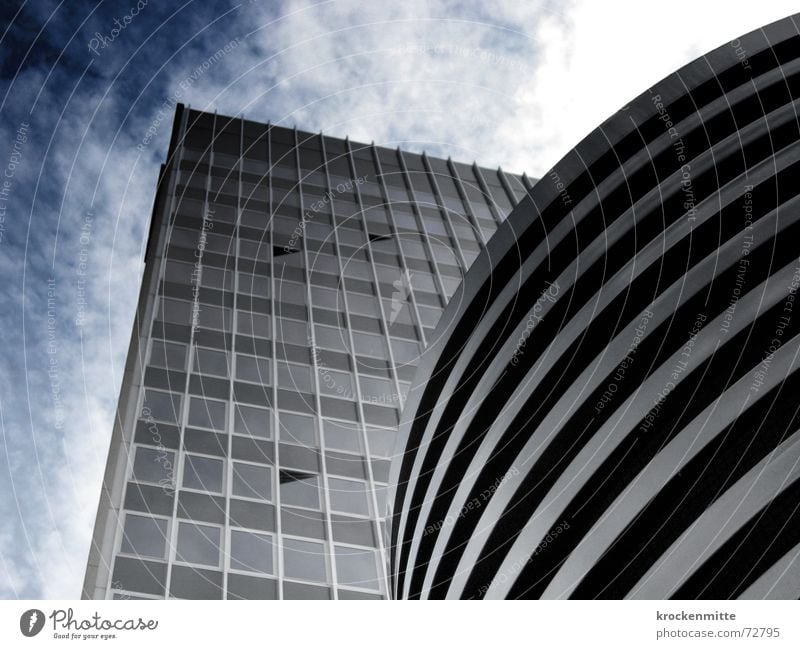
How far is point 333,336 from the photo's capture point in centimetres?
5569

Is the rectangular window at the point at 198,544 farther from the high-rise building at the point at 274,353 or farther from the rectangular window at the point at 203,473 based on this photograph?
the rectangular window at the point at 203,473

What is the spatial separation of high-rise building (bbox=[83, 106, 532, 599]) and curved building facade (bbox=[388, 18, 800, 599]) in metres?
21.2

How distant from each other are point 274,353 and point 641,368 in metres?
40.0

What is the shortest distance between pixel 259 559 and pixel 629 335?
28.7 metres

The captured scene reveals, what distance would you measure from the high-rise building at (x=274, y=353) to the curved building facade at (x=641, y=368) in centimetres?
2123

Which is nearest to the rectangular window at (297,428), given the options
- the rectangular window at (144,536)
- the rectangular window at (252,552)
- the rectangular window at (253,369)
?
the rectangular window at (253,369)

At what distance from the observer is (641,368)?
48.9 ft

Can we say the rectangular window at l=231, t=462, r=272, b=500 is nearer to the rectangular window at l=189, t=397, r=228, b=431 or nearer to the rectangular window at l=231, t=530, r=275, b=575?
the rectangular window at l=231, t=530, r=275, b=575

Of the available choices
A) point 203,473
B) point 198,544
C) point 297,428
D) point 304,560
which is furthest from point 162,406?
point 304,560

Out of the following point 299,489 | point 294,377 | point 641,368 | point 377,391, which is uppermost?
point 294,377

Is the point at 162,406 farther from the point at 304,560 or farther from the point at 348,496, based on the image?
the point at 304,560

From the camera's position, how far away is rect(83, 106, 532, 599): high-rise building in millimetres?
39906

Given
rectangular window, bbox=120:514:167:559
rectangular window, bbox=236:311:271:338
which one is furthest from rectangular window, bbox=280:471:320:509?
rectangular window, bbox=236:311:271:338

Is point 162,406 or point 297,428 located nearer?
point 162,406
